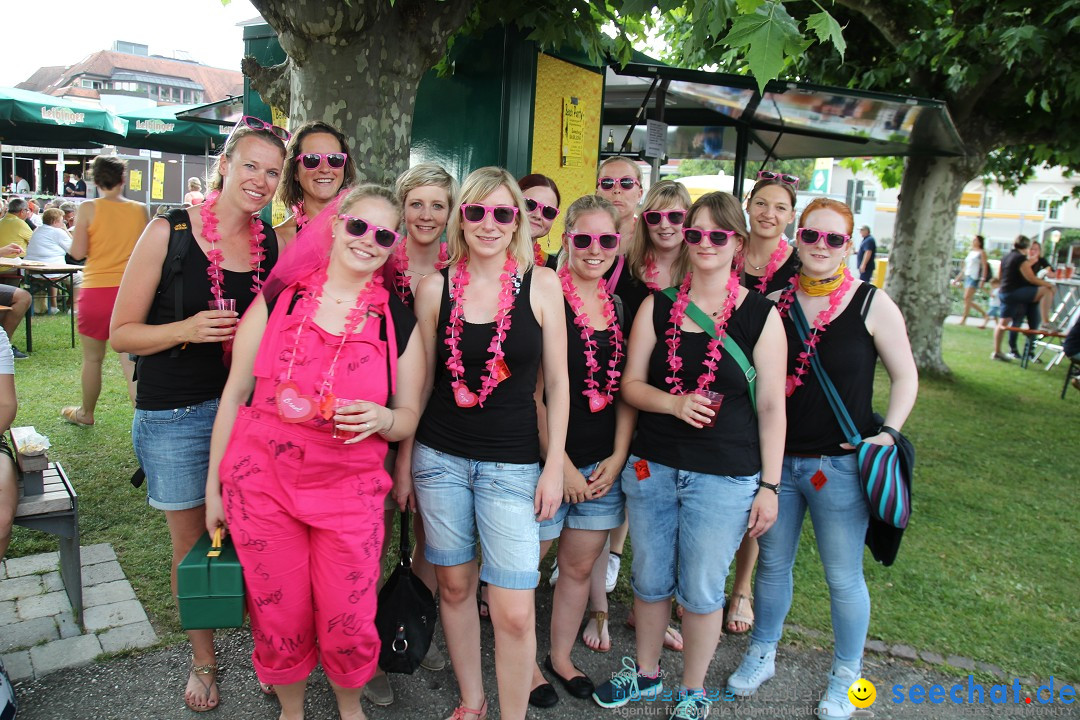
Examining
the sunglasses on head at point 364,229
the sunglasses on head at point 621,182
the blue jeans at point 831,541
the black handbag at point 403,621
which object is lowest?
the black handbag at point 403,621

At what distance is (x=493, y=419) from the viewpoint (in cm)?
260

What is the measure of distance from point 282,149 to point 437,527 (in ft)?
4.95

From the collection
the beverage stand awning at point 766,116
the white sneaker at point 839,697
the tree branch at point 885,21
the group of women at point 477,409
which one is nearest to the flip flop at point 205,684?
the group of women at point 477,409

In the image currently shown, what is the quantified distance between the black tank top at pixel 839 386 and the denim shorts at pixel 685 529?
30cm

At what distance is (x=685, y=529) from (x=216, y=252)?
76.6 inches

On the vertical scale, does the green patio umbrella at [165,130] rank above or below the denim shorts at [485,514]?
above

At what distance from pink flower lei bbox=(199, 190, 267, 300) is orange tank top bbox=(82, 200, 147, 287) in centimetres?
397

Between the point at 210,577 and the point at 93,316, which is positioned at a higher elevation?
the point at 93,316

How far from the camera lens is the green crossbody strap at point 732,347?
8.77 feet

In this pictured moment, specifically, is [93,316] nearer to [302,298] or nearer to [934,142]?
[302,298]

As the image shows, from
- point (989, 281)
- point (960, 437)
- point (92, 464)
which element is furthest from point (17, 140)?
point (989, 281)

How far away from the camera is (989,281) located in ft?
67.5

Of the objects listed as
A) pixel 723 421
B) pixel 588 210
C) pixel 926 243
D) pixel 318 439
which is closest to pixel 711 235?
pixel 588 210

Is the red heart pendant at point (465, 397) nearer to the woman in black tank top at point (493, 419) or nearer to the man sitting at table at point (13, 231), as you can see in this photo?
the woman in black tank top at point (493, 419)
